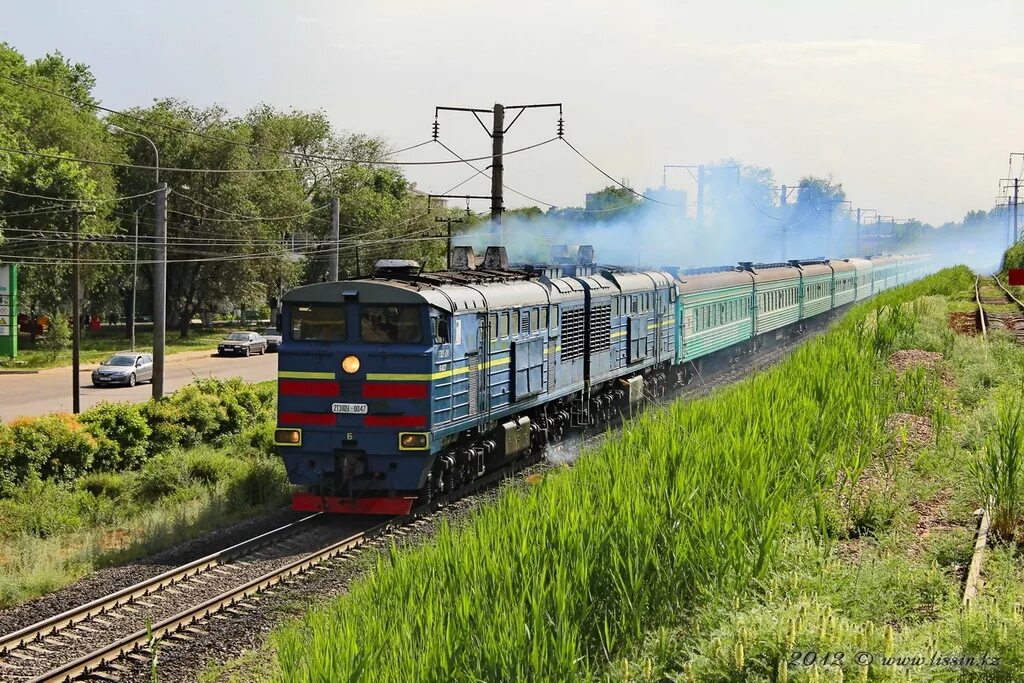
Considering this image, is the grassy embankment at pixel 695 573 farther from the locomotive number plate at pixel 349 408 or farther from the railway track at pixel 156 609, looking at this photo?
the locomotive number plate at pixel 349 408

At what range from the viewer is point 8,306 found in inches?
1566

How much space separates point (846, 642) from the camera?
6.66 meters

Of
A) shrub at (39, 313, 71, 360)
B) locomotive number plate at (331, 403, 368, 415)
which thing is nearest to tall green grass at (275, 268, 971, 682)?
locomotive number plate at (331, 403, 368, 415)

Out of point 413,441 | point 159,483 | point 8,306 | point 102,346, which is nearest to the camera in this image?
point 413,441

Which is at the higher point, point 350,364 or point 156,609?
point 350,364

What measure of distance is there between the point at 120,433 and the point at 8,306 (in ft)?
67.2

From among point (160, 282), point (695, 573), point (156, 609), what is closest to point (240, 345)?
point (160, 282)

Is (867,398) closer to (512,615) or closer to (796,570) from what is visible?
(796,570)

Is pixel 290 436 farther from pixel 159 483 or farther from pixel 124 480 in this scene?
pixel 124 480

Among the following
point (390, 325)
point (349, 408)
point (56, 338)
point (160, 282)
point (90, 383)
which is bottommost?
point (90, 383)

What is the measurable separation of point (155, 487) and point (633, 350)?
1134 centimetres

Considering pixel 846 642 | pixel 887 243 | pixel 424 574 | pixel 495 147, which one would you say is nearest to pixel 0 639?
pixel 424 574

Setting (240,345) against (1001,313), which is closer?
(1001,313)

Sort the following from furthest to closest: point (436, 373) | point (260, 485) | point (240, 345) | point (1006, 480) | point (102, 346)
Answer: point (102, 346)
point (240, 345)
point (260, 485)
point (436, 373)
point (1006, 480)
